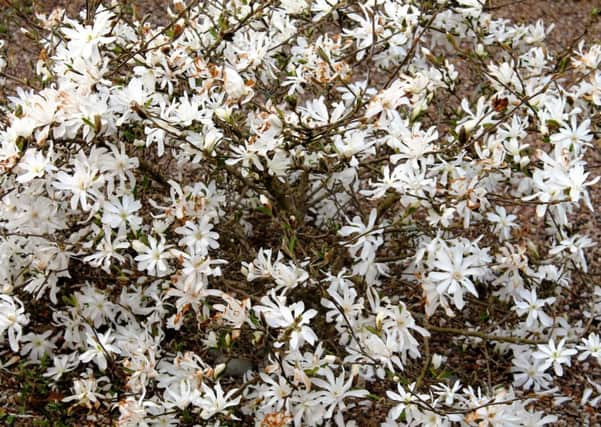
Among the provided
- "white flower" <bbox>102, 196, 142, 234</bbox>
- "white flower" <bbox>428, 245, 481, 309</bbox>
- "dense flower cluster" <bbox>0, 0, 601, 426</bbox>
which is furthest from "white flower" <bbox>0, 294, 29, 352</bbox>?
"white flower" <bbox>428, 245, 481, 309</bbox>

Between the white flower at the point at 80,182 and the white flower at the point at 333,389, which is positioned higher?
the white flower at the point at 80,182

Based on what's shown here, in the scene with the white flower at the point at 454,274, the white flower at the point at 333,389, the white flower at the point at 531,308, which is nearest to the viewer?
the white flower at the point at 454,274

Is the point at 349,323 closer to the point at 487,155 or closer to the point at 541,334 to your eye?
the point at 487,155

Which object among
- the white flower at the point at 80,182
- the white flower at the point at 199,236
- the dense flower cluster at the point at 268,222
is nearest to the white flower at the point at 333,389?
the dense flower cluster at the point at 268,222

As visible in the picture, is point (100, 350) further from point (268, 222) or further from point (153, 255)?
point (268, 222)

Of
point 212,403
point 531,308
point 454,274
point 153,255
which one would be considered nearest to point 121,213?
point 153,255

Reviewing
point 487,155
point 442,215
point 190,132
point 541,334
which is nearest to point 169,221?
point 190,132

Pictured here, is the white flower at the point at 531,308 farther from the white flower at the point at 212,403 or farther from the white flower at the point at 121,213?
the white flower at the point at 121,213

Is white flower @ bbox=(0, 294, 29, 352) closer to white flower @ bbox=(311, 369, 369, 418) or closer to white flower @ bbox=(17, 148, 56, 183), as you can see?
white flower @ bbox=(17, 148, 56, 183)

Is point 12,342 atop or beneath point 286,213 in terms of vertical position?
beneath
